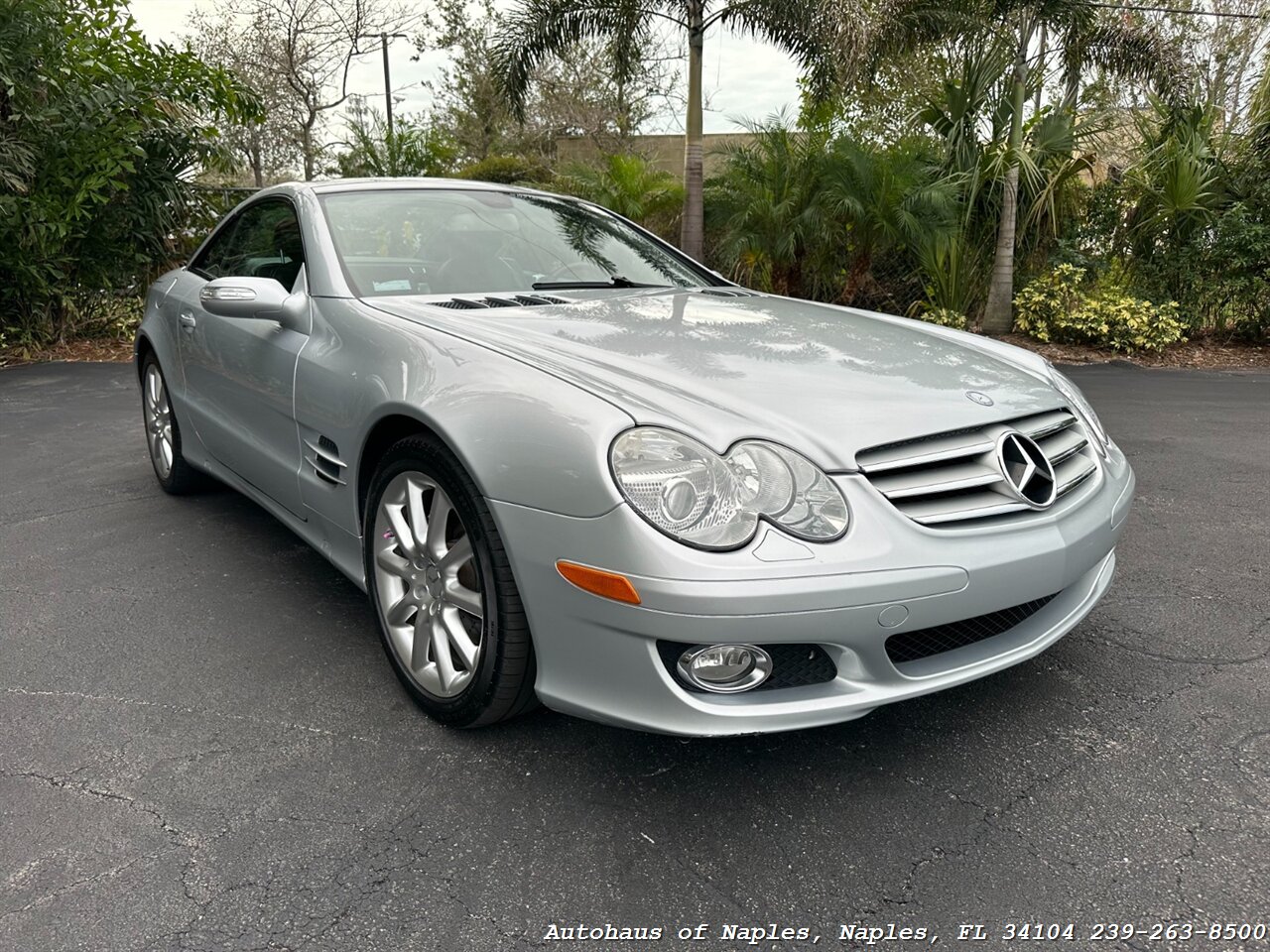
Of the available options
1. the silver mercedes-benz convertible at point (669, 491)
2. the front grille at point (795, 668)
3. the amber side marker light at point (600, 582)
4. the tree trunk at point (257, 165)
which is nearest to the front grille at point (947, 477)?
the silver mercedes-benz convertible at point (669, 491)

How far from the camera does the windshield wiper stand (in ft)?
10.5

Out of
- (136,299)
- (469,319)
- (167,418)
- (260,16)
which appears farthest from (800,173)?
(260,16)

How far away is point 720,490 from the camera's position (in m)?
Answer: 1.87

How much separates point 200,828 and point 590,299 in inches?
72.0

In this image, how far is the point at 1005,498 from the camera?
2084 mm

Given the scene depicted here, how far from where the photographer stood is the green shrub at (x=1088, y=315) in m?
9.70

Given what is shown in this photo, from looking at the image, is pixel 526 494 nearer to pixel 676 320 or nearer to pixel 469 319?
pixel 469 319

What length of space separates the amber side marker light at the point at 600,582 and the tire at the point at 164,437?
9.51 ft

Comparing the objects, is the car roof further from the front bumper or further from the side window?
the front bumper

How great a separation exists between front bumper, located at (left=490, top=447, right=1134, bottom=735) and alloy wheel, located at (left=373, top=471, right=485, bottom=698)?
251 millimetres

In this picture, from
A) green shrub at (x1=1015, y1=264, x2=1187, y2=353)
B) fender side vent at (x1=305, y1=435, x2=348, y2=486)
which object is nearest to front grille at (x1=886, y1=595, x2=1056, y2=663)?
fender side vent at (x1=305, y1=435, x2=348, y2=486)

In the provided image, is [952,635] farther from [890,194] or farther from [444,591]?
[890,194]

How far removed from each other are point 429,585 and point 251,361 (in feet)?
4.34

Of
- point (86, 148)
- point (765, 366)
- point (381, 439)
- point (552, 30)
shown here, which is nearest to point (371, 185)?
point (381, 439)
